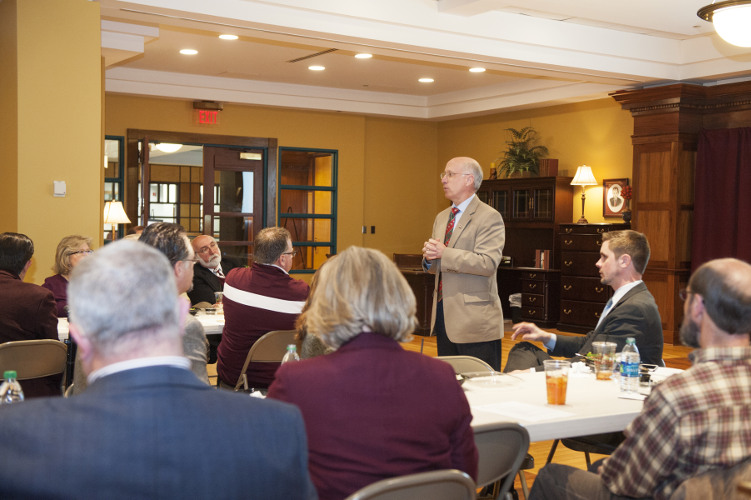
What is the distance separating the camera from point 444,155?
1388 centimetres

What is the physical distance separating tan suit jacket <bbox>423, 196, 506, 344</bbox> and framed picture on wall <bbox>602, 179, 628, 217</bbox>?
6.42 metres

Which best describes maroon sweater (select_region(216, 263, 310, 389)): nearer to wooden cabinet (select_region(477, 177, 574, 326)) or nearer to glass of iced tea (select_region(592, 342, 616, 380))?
glass of iced tea (select_region(592, 342, 616, 380))

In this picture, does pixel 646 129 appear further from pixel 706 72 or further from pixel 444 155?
pixel 444 155

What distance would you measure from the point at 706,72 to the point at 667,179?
1.33 meters

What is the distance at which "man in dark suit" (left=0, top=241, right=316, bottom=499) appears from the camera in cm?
133

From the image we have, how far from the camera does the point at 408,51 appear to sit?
7484 mm

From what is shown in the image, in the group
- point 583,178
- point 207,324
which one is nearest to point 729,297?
point 207,324

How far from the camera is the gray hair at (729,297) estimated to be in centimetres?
230

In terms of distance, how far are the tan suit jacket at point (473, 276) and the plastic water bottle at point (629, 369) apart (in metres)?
1.31

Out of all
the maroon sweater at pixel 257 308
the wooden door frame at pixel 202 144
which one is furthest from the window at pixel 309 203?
the maroon sweater at pixel 257 308

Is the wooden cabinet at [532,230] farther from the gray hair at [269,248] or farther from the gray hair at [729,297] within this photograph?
the gray hair at [729,297]

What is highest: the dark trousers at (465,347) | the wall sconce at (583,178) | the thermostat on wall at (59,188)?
the wall sconce at (583,178)

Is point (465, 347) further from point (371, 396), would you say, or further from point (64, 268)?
point (371, 396)

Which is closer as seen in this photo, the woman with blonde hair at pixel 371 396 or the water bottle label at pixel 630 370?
the woman with blonde hair at pixel 371 396
